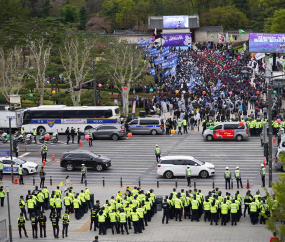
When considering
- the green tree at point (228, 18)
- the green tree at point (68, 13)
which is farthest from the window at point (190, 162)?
the green tree at point (228, 18)

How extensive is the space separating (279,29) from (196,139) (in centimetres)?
4981

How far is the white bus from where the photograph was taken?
155 feet

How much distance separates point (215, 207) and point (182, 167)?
340 inches

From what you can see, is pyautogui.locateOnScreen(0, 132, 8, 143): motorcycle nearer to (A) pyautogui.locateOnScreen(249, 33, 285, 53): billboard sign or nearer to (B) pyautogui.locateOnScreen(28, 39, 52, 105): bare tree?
(B) pyautogui.locateOnScreen(28, 39, 52, 105): bare tree

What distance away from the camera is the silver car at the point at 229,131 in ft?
137

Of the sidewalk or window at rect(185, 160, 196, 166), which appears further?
window at rect(185, 160, 196, 166)

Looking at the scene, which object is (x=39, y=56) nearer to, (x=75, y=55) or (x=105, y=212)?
(x=75, y=55)

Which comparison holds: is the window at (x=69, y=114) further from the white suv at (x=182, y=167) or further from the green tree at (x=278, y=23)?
the green tree at (x=278, y=23)

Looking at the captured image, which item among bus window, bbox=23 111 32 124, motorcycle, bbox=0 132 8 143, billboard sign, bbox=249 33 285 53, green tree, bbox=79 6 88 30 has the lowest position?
motorcycle, bbox=0 132 8 143

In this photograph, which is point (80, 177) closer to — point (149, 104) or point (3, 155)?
point (3, 155)

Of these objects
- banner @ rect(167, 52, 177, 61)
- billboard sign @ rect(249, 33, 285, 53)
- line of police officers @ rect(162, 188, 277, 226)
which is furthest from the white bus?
billboard sign @ rect(249, 33, 285, 53)

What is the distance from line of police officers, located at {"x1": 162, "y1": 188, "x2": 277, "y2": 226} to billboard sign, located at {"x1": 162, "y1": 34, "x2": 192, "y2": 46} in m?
78.5

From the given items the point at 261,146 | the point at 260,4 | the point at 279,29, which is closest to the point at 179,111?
the point at 261,146

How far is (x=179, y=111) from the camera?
49.9m
